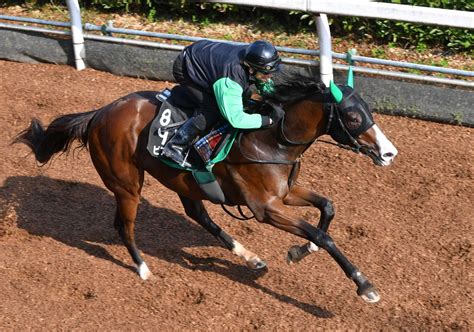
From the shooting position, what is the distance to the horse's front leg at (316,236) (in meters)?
6.04

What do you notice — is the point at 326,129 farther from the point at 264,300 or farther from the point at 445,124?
the point at 445,124

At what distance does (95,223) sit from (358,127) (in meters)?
3.11

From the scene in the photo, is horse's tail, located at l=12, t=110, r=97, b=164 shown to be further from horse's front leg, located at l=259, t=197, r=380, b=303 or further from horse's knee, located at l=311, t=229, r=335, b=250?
horse's knee, located at l=311, t=229, r=335, b=250

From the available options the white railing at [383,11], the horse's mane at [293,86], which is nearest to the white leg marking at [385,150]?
the horse's mane at [293,86]

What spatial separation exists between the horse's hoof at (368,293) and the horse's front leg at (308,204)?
26.1 inches

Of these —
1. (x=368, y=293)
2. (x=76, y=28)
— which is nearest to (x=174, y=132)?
(x=368, y=293)

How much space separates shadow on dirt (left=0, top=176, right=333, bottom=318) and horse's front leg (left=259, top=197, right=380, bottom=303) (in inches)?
31.9

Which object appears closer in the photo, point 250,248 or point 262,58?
point 262,58

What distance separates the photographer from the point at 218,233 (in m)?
7.21

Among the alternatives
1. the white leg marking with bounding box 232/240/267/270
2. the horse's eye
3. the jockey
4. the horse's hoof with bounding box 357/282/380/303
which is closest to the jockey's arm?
the jockey

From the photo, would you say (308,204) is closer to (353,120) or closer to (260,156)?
(260,156)

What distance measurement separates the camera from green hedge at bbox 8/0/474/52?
9.71 m

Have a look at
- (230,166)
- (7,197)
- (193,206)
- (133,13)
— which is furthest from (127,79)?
(230,166)

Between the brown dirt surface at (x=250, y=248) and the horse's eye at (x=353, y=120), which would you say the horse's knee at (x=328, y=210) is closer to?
the brown dirt surface at (x=250, y=248)
